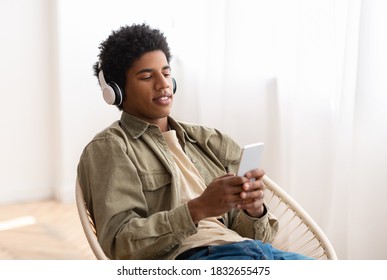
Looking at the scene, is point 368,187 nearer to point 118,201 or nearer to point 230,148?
point 230,148

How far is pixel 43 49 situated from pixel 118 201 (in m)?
2.58

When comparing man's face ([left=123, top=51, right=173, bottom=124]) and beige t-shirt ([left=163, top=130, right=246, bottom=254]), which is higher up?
man's face ([left=123, top=51, right=173, bottom=124])

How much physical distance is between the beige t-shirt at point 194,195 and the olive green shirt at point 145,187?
30 millimetres

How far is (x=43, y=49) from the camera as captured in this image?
3.91 m

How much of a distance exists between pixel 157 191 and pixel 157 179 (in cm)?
3

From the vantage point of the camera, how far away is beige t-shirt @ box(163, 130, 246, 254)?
157cm

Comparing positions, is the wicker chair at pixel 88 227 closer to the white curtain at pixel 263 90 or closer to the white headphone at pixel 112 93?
the white headphone at pixel 112 93

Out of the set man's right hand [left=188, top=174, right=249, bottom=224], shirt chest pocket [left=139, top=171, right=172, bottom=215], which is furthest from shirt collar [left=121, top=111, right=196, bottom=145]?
man's right hand [left=188, top=174, right=249, bottom=224]

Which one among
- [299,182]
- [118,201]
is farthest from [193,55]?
[118,201]

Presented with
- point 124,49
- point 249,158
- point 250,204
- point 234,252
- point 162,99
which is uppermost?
point 124,49

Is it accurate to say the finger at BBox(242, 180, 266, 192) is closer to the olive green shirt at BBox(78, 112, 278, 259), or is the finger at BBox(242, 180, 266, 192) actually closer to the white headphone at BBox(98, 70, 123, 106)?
the olive green shirt at BBox(78, 112, 278, 259)

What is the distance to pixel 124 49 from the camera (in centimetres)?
170

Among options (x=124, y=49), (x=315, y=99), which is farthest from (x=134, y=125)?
(x=315, y=99)

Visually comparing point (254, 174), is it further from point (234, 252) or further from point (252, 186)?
point (234, 252)
